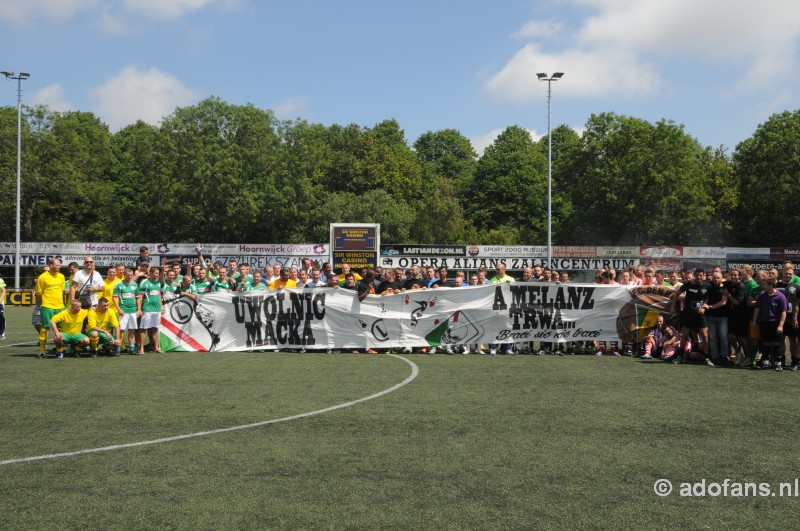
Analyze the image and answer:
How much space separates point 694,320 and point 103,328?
38.2 ft

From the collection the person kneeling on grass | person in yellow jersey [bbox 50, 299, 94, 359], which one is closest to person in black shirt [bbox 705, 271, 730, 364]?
the person kneeling on grass

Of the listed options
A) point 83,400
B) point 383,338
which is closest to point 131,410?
point 83,400

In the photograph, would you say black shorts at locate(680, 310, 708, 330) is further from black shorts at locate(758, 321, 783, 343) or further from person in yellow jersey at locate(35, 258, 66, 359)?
person in yellow jersey at locate(35, 258, 66, 359)

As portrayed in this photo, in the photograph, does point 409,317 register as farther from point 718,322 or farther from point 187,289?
point 718,322

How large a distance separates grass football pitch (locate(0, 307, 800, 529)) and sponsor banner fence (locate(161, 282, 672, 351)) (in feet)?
13.7

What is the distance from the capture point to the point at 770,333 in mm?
13078

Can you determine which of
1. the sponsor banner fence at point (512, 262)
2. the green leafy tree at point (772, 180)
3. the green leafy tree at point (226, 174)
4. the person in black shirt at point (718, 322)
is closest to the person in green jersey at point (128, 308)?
the person in black shirt at point (718, 322)

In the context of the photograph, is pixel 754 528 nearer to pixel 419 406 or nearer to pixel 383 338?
pixel 419 406

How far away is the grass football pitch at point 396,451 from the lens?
5.03m

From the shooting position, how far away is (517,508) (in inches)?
201

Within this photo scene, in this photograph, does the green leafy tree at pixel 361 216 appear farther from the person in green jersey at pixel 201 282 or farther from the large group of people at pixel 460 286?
the large group of people at pixel 460 286

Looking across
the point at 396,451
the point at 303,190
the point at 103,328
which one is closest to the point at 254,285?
the point at 103,328

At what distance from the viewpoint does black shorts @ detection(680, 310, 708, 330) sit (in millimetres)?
14273

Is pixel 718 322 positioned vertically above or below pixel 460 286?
below
